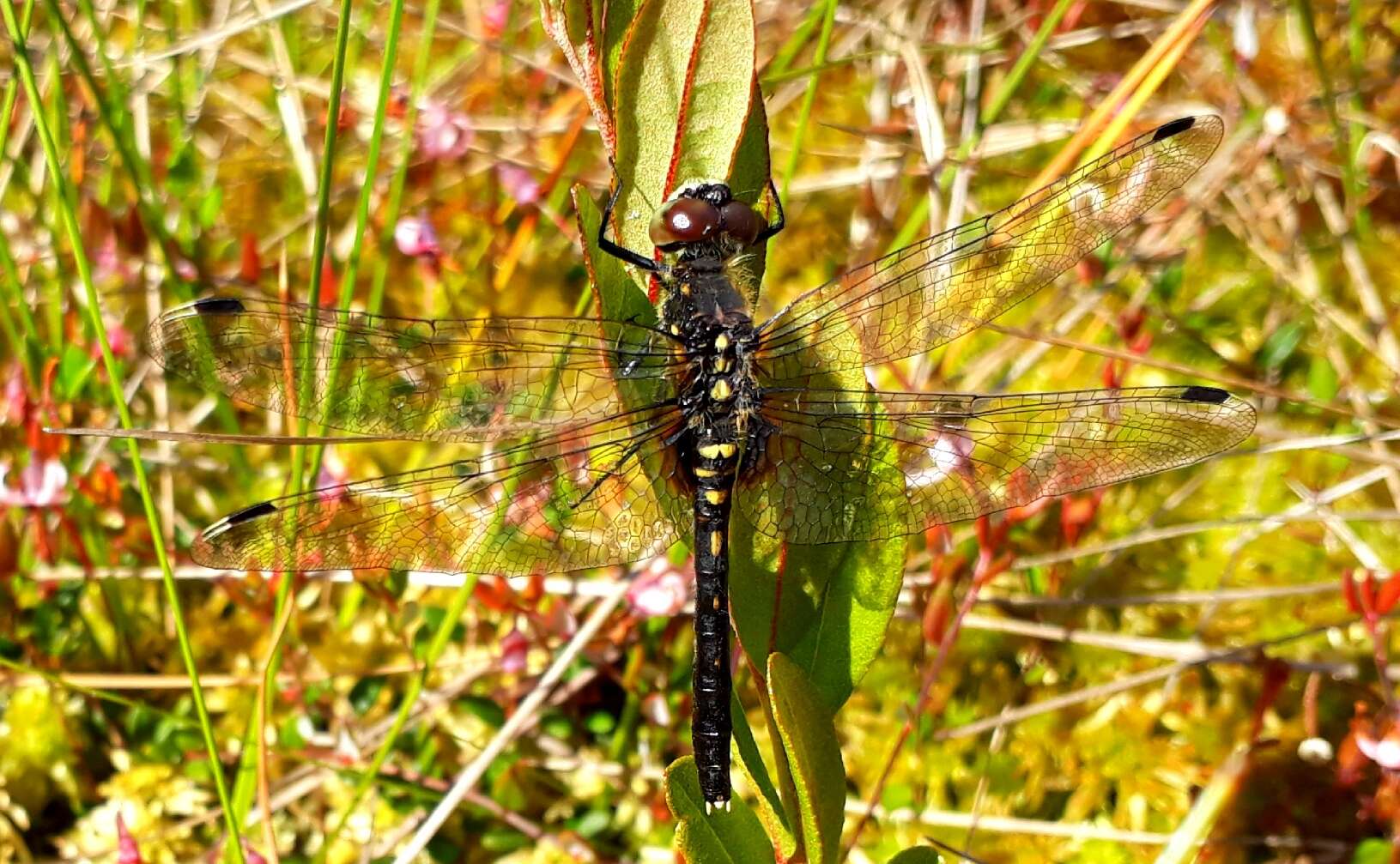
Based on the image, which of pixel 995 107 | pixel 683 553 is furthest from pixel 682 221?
pixel 995 107

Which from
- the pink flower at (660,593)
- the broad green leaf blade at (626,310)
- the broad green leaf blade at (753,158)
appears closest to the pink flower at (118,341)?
the pink flower at (660,593)

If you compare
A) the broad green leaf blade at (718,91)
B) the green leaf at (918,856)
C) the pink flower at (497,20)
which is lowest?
the green leaf at (918,856)

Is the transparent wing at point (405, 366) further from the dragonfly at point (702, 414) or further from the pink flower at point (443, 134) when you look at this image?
the pink flower at point (443, 134)

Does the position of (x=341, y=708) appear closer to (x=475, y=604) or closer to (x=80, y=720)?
(x=475, y=604)

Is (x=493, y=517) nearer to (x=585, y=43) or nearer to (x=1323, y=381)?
(x=585, y=43)

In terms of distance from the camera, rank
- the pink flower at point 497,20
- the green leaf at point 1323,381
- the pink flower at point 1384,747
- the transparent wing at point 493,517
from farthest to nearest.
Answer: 1. the pink flower at point 497,20
2. the green leaf at point 1323,381
3. the pink flower at point 1384,747
4. the transparent wing at point 493,517

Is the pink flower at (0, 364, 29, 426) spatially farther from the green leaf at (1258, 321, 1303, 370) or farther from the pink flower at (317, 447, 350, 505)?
the green leaf at (1258, 321, 1303, 370)

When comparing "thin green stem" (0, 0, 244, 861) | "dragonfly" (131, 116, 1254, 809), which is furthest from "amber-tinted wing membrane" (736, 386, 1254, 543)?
"thin green stem" (0, 0, 244, 861)
